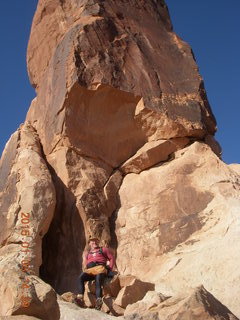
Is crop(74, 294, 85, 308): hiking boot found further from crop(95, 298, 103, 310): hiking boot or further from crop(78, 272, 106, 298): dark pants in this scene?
crop(95, 298, 103, 310): hiking boot

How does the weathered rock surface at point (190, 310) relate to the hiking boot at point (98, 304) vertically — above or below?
below

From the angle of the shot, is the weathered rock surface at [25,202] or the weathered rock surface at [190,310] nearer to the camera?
the weathered rock surface at [190,310]

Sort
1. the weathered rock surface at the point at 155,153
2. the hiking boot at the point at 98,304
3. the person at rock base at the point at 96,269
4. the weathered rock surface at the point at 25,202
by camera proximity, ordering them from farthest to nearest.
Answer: the weathered rock surface at the point at 155,153 → the weathered rock surface at the point at 25,202 → the person at rock base at the point at 96,269 → the hiking boot at the point at 98,304

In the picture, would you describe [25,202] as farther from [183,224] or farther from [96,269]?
[183,224]

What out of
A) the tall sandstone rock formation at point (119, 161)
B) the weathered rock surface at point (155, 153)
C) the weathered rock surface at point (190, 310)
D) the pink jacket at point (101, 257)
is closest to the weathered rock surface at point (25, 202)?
the tall sandstone rock formation at point (119, 161)

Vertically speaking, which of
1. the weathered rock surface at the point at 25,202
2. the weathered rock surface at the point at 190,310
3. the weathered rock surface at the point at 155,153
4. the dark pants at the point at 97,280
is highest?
the weathered rock surface at the point at 155,153

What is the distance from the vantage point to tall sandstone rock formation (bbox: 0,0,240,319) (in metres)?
8.92

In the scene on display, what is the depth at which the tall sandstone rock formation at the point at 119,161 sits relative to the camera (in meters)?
8.92

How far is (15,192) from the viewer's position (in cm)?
978

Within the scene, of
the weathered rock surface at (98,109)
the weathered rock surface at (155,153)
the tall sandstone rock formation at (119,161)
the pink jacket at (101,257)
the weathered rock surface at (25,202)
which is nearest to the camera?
the pink jacket at (101,257)

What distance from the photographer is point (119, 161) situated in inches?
456

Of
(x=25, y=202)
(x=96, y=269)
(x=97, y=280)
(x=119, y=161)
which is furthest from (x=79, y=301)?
(x=119, y=161)

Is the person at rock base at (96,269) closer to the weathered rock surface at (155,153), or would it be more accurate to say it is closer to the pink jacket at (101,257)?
the pink jacket at (101,257)

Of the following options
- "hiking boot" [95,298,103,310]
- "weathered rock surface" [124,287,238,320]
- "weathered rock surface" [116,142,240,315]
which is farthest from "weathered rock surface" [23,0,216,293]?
"weathered rock surface" [124,287,238,320]
